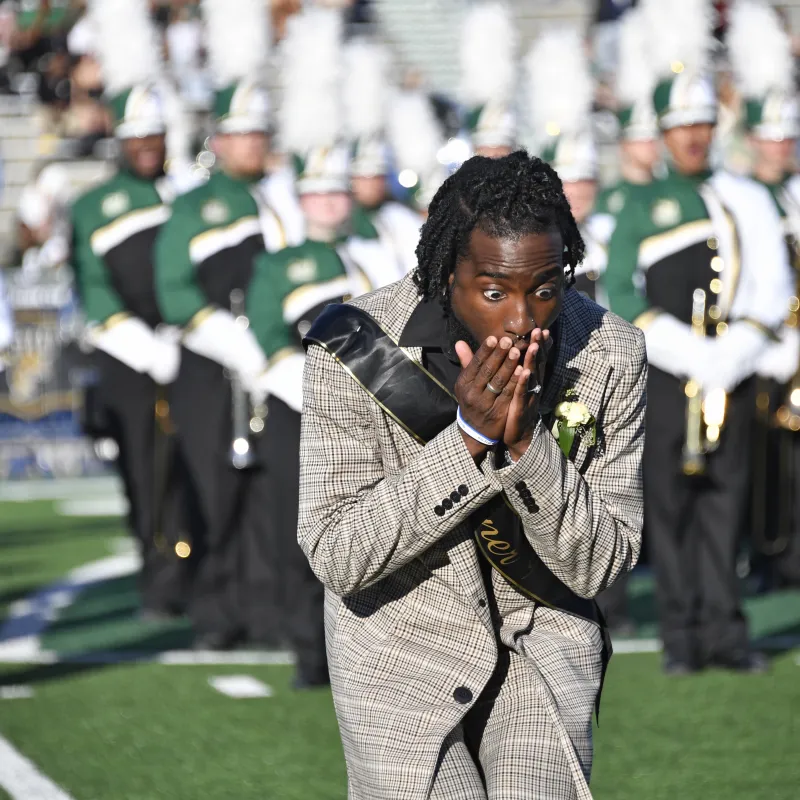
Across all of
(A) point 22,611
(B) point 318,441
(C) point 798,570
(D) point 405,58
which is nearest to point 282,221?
(A) point 22,611

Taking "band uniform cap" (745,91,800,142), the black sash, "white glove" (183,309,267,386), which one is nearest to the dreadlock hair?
the black sash

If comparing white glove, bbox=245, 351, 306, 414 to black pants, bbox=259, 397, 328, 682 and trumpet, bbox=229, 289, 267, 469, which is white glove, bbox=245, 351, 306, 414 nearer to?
black pants, bbox=259, 397, 328, 682

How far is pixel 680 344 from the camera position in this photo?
814cm

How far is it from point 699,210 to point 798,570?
370 cm

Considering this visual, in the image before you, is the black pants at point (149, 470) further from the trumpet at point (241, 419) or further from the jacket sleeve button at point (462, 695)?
the jacket sleeve button at point (462, 695)

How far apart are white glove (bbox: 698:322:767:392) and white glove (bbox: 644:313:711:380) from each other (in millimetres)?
30

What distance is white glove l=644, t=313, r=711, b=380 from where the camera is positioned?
812 cm

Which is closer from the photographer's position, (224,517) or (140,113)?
(224,517)

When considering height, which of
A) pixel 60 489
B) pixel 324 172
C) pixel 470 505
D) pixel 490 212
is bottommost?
pixel 60 489

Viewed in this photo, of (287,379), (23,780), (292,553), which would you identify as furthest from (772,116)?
(23,780)

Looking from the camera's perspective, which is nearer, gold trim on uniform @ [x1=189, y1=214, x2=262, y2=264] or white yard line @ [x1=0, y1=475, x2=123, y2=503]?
gold trim on uniform @ [x1=189, y1=214, x2=262, y2=264]

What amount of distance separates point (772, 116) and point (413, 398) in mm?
8070

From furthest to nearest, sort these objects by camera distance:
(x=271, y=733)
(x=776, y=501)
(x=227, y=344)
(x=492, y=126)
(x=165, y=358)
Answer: (x=776, y=501) < (x=492, y=126) < (x=165, y=358) < (x=227, y=344) < (x=271, y=733)

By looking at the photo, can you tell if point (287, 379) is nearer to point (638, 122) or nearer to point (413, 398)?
point (638, 122)
